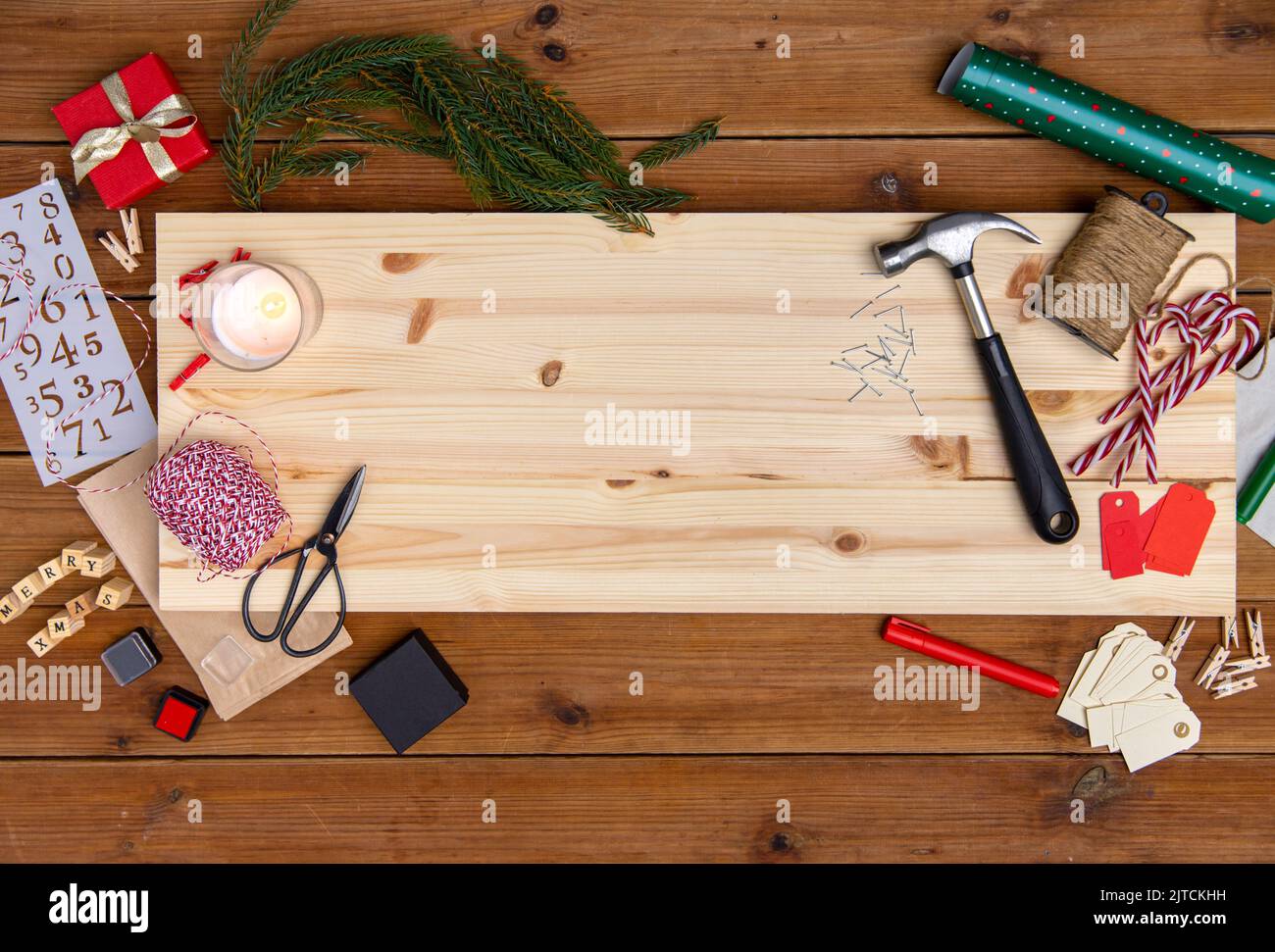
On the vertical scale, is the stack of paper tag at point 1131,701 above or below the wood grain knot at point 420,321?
below

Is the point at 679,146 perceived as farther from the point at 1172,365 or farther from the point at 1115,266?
the point at 1172,365

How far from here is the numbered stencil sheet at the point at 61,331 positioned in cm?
101

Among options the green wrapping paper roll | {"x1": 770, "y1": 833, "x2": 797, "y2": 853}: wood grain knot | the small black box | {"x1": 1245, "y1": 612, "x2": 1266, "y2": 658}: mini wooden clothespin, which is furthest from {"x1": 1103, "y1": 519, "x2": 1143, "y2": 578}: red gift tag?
the small black box

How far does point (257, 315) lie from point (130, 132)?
0.30m

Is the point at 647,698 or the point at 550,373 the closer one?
the point at 550,373

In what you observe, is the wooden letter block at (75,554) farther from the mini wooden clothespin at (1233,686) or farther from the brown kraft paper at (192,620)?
the mini wooden clothespin at (1233,686)

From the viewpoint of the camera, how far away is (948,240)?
35.1 inches

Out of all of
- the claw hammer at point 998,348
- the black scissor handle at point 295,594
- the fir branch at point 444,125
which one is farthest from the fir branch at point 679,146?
the black scissor handle at point 295,594

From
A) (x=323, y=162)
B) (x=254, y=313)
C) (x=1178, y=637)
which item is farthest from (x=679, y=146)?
(x=1178, y=637)

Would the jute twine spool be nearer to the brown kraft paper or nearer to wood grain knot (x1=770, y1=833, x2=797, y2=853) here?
wood grain knot (x1=770, y1=833, x2=797, y2=853)

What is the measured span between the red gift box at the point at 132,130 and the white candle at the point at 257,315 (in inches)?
8.9

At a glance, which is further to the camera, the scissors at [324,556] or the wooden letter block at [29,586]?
the wooden letter block at [29,586]

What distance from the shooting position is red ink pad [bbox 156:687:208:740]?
3.40ft
